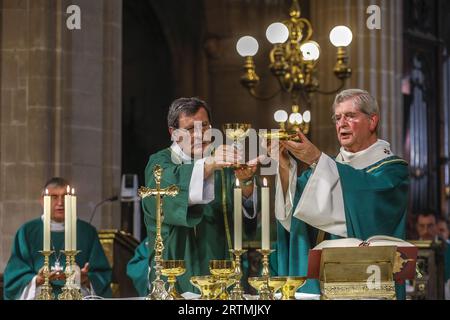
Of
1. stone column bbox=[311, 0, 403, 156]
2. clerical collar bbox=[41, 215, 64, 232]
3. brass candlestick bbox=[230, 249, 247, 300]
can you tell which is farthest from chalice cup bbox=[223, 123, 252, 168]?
stone column bbox=[311, 0, 403, 156]

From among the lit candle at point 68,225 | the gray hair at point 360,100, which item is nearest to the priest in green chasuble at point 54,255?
the gray hair at point 360,100

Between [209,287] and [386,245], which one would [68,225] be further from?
[386,245]

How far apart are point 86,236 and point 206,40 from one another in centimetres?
897

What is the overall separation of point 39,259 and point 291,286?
13.7ft

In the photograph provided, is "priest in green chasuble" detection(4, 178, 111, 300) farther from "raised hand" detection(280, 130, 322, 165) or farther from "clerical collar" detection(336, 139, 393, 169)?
"raised hand" detection(280, 130, 322, 165)

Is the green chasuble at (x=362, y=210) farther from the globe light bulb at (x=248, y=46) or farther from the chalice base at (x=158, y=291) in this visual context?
the globe light bulb at (x=248, y=46)

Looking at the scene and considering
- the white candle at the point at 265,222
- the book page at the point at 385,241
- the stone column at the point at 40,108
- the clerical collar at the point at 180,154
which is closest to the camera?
the white candle at the point at 265,222

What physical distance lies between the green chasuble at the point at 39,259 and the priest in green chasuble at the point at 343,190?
9.20ft

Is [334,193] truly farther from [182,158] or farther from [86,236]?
[86,236]

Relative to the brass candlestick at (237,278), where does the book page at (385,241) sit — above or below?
above

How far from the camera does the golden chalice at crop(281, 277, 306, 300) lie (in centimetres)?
517

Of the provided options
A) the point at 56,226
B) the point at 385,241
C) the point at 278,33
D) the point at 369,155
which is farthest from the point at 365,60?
the point at 385,241

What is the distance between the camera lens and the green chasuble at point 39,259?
28.8 feet

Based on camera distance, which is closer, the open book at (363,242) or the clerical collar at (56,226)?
the open book at (363,242)
